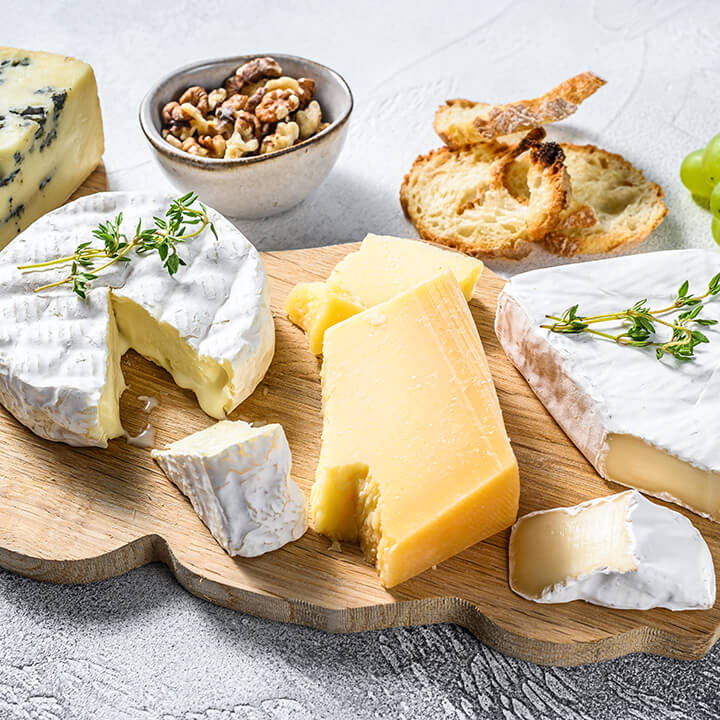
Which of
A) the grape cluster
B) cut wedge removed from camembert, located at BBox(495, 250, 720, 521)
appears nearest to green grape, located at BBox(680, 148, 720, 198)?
the grape cluster

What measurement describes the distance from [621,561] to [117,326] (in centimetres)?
124

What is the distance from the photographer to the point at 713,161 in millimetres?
2623

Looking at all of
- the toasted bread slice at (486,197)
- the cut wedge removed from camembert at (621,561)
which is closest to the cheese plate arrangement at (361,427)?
the cut wedge removed from camembert at (621,561)

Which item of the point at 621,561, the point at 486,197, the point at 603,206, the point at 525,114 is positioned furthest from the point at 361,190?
the point at 621,561

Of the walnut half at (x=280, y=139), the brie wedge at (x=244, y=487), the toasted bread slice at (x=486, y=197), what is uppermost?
the walnut half at (x=280, y=139)

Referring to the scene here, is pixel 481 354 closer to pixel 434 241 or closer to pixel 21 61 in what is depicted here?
pixel 434 241

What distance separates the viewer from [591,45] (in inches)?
140

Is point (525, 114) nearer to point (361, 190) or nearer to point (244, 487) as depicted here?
point (361, 190)

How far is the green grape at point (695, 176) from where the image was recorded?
2.75m

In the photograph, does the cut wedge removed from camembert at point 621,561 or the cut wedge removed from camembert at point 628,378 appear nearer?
the cut wedge removed from camembert at point 621,561

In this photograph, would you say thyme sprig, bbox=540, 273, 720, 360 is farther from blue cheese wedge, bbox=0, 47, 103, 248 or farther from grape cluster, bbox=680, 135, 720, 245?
blue cheese wedge, bbox=0, 47, 103, 248

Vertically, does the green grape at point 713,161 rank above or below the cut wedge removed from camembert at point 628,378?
above

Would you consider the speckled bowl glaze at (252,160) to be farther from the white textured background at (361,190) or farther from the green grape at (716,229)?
the green grape at (716,229)

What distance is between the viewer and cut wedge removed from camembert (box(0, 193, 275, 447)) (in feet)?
6.51
